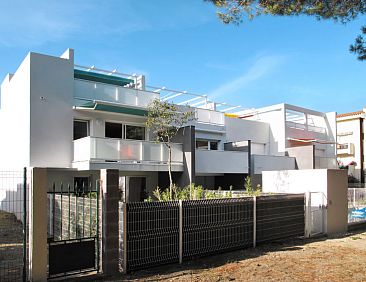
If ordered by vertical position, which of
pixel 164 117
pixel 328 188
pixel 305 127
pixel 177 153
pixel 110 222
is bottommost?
pixel 110 222

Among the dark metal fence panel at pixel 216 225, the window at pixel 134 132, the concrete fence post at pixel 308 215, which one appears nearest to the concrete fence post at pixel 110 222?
the dark metal fence panel at pixel 216 225

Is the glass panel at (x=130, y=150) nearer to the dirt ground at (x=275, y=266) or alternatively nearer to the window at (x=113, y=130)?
the window at (x=113, y=130)

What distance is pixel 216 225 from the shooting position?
9812mm

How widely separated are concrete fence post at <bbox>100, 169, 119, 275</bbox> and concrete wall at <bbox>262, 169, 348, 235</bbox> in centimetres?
769

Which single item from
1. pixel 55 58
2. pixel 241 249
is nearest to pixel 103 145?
pixel 55 58

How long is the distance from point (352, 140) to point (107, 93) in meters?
31.6

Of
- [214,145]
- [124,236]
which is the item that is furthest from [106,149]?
[124,236]

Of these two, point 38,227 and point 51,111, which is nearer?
point 38,227

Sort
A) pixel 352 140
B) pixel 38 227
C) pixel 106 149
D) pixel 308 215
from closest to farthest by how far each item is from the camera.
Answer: pixel 38 227 < pixel 308 215 < pixel 106 149 < pixel 352 140

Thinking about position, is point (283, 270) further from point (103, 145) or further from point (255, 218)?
point (103, 145)

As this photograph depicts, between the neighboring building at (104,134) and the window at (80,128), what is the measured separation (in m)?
0.05

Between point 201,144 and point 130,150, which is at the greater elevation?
point 201,144

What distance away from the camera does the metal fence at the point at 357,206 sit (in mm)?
15036

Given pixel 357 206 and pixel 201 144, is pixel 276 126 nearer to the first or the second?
pixel 201 144
